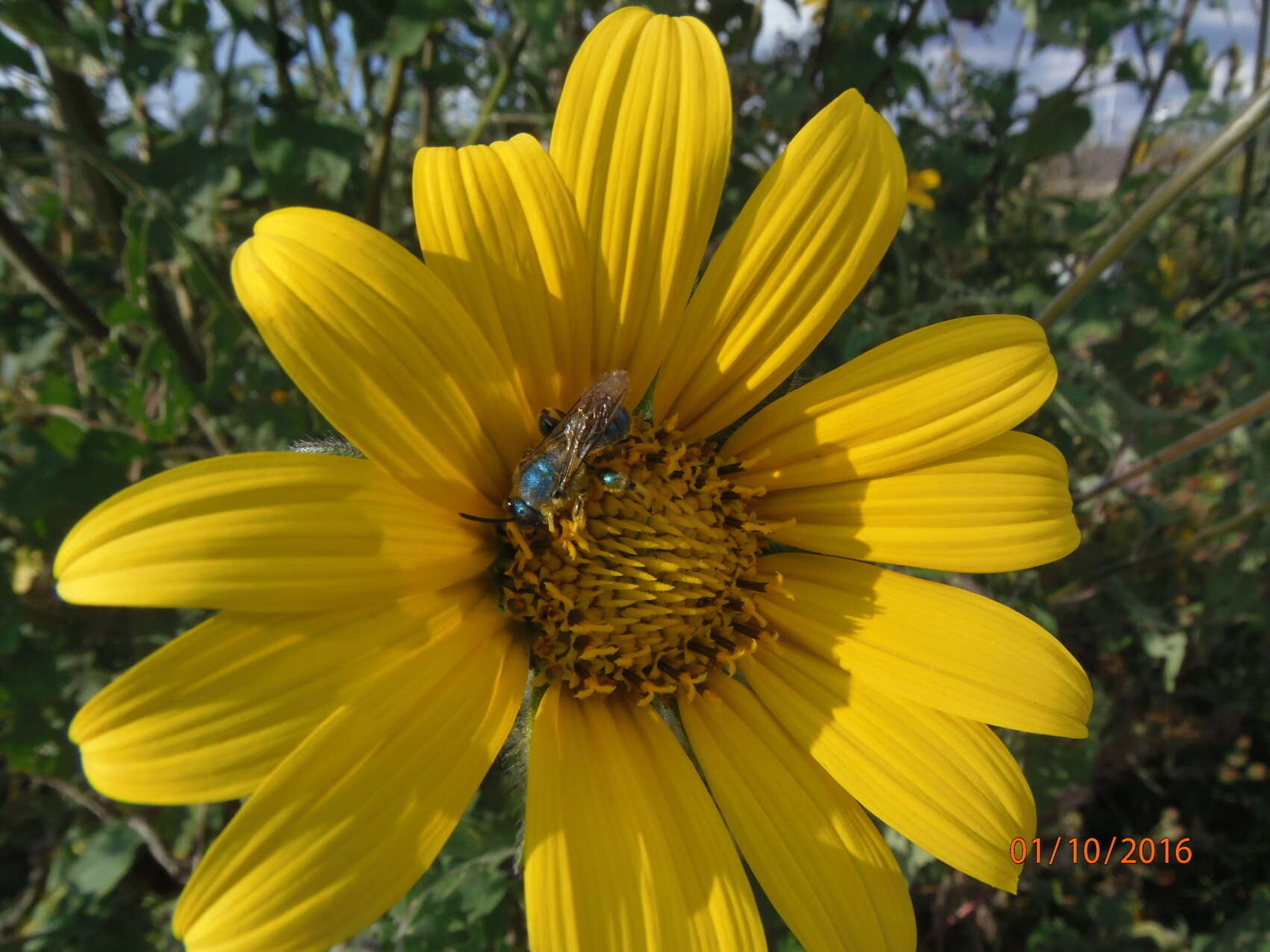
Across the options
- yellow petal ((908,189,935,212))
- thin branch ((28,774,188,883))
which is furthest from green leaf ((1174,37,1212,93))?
thin branch ((28,774,188,883))

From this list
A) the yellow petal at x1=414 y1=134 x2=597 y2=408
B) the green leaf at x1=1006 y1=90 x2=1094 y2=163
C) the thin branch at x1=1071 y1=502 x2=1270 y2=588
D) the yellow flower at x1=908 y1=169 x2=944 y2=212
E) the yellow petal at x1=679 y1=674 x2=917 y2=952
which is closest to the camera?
the yellow petal at x1=414 y1=134 x2=597 y2=408

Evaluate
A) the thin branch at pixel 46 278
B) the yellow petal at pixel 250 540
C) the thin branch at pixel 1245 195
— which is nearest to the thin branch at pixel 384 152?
the thin branch at pixel 46 278

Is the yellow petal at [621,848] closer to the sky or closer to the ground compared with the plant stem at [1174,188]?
closer to the ground

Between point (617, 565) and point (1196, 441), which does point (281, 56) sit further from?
point (1196, 441)

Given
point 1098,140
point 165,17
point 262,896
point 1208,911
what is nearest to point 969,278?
point 1098,140

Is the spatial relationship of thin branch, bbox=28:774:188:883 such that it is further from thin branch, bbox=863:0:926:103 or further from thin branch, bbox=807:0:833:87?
thin branch, bbox=863:0:926:103

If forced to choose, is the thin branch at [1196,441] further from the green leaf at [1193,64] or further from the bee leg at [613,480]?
the green leaf at [1193,64]

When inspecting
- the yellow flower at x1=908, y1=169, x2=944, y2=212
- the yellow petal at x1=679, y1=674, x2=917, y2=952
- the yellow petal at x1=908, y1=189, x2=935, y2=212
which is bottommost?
the yellow petal at x1=679, y1=674, x2=917, y2=952

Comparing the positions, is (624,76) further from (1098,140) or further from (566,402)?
(1098,140)
